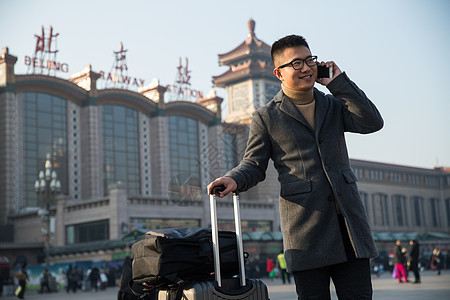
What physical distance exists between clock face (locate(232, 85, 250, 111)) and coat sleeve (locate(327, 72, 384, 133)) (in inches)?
3037

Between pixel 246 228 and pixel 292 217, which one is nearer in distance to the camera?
pixel 292 217

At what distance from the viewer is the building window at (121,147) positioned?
55.4 m

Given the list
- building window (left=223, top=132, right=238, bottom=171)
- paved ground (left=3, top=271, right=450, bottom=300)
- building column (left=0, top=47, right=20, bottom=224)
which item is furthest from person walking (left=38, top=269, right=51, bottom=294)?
building window (left=223, top=132, right=238, bottom=171)

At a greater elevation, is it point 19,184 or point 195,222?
point 19,184

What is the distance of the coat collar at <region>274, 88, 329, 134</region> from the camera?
10.4ft

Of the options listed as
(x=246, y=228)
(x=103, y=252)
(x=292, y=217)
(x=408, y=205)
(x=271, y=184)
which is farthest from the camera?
(x=408, y=205)

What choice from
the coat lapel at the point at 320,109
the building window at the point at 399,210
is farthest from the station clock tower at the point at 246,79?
the coat lapel at the point at 320,109

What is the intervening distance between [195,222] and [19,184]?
49.4ft

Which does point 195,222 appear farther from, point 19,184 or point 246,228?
point 19,184

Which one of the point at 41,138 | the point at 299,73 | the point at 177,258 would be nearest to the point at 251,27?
the point at 41,138

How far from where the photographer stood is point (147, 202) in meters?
44.8

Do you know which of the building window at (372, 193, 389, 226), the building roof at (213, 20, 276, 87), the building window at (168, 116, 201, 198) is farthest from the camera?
the building roof at (213, 20, 276, 87)

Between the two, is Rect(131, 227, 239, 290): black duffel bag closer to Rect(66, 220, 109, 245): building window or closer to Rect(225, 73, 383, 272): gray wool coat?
Rect(225, 73, 383, 272): gray wool coat

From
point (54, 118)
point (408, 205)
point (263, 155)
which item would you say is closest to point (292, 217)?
point (263, 155)
